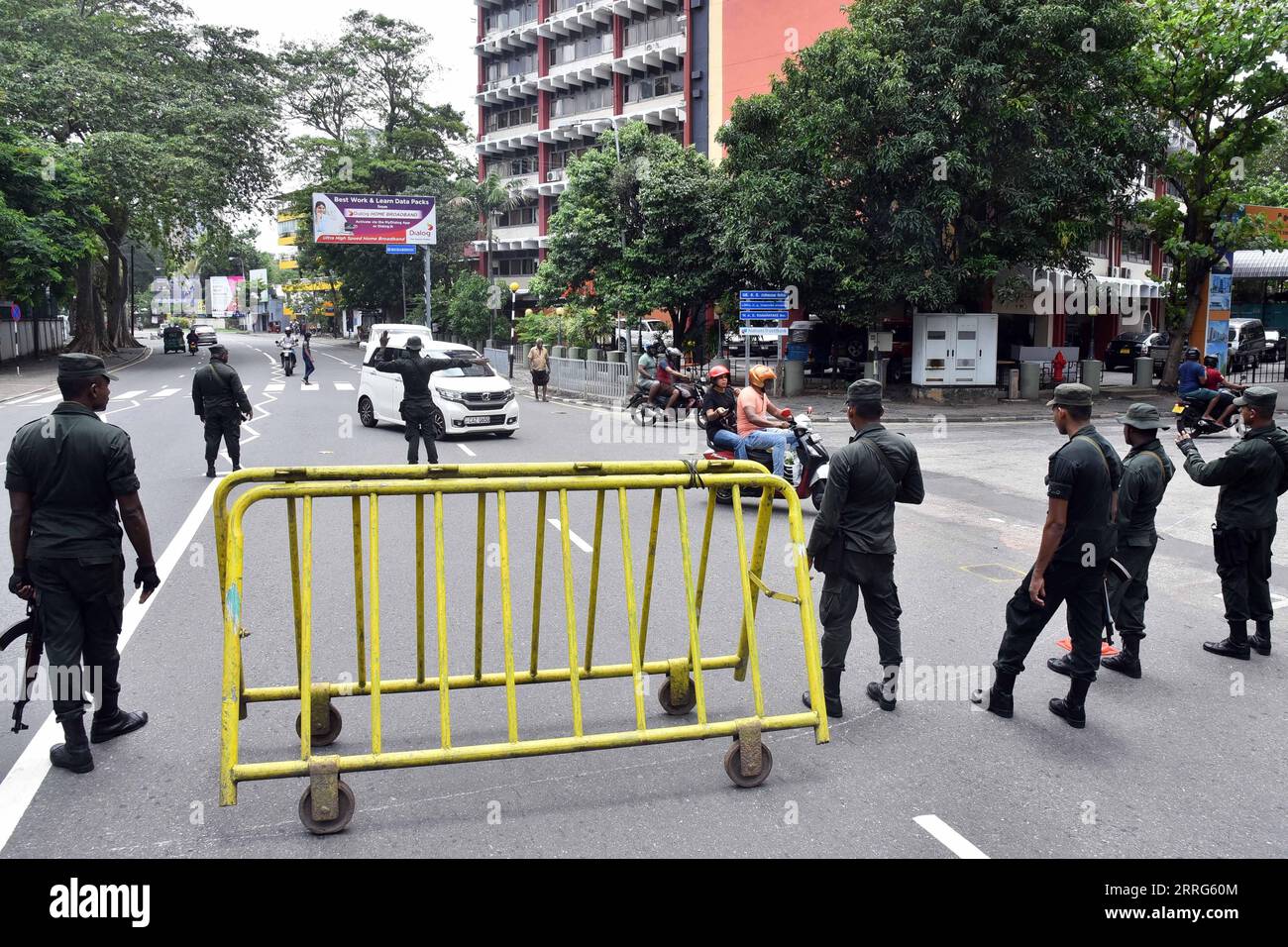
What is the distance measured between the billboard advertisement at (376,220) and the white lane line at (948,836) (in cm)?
4482

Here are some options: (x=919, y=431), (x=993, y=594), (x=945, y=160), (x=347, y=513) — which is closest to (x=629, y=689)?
(x=993, y=594)

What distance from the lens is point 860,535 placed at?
564cm

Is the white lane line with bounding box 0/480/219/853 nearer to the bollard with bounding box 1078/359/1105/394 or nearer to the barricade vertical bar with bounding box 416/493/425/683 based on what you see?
the barricade vertical bar with bounding box 416/493/425/683

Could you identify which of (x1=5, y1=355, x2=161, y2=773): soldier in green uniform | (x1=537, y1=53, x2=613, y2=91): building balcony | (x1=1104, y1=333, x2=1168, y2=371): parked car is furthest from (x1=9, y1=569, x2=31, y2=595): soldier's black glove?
(x1=537, y1=53, x2=613, y2=91): building balcony

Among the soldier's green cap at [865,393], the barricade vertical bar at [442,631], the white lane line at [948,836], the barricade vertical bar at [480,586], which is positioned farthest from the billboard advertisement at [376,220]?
the white lane line at [948,836]

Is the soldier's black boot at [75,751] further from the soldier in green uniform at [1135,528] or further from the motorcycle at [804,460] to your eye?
the motorcycle at [804,460]

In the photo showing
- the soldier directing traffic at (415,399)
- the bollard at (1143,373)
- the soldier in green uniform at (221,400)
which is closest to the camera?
the soldier in green uniform at (221,400)

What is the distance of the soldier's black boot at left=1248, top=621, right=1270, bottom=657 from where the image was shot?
7.05m

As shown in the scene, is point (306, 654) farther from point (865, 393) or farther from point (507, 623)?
point (865, 393)

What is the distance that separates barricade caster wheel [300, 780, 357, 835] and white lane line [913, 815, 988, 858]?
243cm

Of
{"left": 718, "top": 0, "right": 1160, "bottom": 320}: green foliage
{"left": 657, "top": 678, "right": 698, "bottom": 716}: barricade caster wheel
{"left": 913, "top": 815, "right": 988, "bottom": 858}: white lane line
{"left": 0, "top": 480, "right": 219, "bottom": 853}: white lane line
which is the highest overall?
{"left": 718, "top": 0, "right": 1160, "bottom": 320}: green foliage

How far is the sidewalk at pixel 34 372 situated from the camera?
1198 inches

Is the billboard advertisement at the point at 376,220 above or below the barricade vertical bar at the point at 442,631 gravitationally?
above

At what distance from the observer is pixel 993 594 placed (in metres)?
8.47
